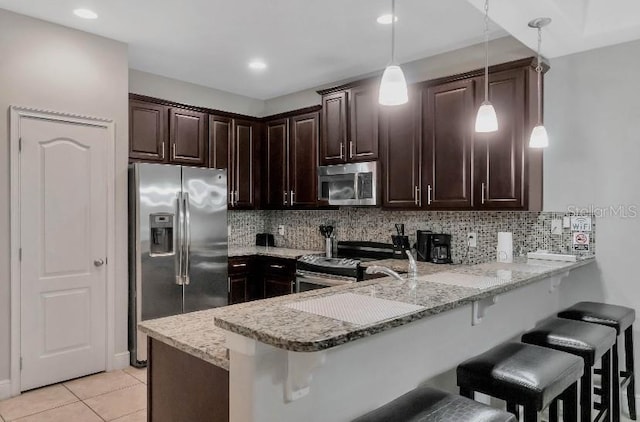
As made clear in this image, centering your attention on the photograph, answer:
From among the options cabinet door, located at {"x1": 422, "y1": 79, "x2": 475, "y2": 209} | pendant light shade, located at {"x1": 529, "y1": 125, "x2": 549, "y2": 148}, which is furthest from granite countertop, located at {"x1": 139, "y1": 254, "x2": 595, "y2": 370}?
cabinet door, located at {"x1": 422, "y1": 79, "x2": 475, "y2": 209}

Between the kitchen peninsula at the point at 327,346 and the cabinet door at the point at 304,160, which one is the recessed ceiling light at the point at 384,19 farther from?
the kitchen peninsula at the point at 327,346

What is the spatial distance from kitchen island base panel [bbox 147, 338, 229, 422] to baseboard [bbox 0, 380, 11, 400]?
6.58 ft

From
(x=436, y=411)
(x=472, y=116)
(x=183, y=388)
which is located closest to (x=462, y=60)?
(x=472, y=116)

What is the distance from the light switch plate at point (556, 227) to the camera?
10.8ft

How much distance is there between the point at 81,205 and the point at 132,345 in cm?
128

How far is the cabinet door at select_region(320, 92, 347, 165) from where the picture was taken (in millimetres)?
4301

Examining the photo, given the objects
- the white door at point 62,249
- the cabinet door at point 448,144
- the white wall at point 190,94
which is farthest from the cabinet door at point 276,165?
the white door at point 62,249

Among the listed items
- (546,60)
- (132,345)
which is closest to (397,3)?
(546,60)

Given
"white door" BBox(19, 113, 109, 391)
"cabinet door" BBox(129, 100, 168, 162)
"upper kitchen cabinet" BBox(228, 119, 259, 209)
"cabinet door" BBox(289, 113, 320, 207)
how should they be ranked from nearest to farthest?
1. "white door" BBox(19, 113, 109, 391)
2. "cabinet door" BBox(129, 100, 168, 162)
3. "cabinet door" BBox(289, 113, 320, 207)
4. "upper kitchen cabinet" BBox(228, 119, 259, 209)

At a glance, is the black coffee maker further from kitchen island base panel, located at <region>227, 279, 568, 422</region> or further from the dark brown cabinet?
the dark brown cabinet

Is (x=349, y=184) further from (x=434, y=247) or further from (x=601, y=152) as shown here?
(x=601, y=152)

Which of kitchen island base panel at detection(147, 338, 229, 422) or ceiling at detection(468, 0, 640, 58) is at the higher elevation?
ceiling at detection(468, 0, 640, 58)

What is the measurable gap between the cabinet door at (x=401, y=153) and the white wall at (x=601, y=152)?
1013 millimetres

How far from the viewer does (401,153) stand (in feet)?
12.7
